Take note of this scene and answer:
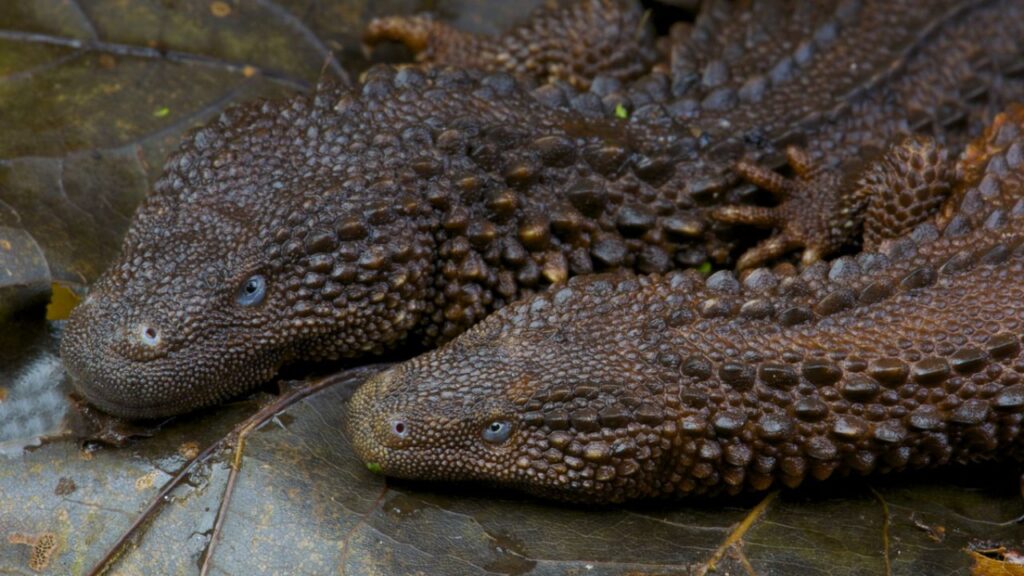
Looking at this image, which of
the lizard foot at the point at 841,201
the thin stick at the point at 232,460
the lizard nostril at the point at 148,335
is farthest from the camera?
the lizard foot at the point at 841,201

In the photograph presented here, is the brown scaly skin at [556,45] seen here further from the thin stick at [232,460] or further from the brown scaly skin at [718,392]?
the brown scaly skin at [718,392]

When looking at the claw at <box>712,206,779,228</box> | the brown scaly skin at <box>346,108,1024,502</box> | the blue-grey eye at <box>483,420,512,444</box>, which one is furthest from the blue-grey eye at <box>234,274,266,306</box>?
the claw at <box>712,206,779,228</box>

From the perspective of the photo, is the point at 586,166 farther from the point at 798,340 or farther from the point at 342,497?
the point at 342,497

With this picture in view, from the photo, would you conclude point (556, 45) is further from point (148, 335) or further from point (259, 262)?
point (148, 335)

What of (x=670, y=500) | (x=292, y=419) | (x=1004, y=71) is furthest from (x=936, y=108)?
(x=292, y=419)

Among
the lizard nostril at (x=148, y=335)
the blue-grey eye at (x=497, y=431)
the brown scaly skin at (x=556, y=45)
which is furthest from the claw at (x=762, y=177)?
the lizard nostril at (x=148, y=335)
